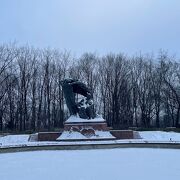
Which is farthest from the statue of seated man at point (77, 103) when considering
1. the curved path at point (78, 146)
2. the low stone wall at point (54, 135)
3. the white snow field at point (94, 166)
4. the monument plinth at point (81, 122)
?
the white snow field at point (94, 166)

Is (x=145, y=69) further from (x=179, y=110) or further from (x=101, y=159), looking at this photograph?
(x=101, y=159)

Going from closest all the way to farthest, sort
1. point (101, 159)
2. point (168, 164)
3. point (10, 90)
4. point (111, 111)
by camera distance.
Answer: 1. point (168, 164)
2. point (101, 159)
3. point (10, 90)
4. point (111, 111)

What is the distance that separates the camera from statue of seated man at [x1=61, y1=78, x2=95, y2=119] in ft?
84.2

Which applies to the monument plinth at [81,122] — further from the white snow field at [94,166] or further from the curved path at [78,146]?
the white snow field at [94,166]

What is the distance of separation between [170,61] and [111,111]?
32.5 ft

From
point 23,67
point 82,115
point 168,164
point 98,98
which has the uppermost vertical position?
point 23,67

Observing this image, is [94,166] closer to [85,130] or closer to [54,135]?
[85,130]

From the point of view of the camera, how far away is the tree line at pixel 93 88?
145 feet

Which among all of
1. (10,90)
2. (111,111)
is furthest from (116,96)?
(10,90)

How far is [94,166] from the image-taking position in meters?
12.6

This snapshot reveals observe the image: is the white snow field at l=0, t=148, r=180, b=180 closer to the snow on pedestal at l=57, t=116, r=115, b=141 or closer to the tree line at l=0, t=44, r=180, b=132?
the snow on pedestal at l=57, t=116, r=115, b=141

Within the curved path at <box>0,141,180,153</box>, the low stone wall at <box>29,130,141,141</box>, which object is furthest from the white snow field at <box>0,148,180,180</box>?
the low stone wall at <box>29,130,141,141</box>

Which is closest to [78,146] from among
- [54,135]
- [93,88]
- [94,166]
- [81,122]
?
[94,166]

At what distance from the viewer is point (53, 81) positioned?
45.8 meters
